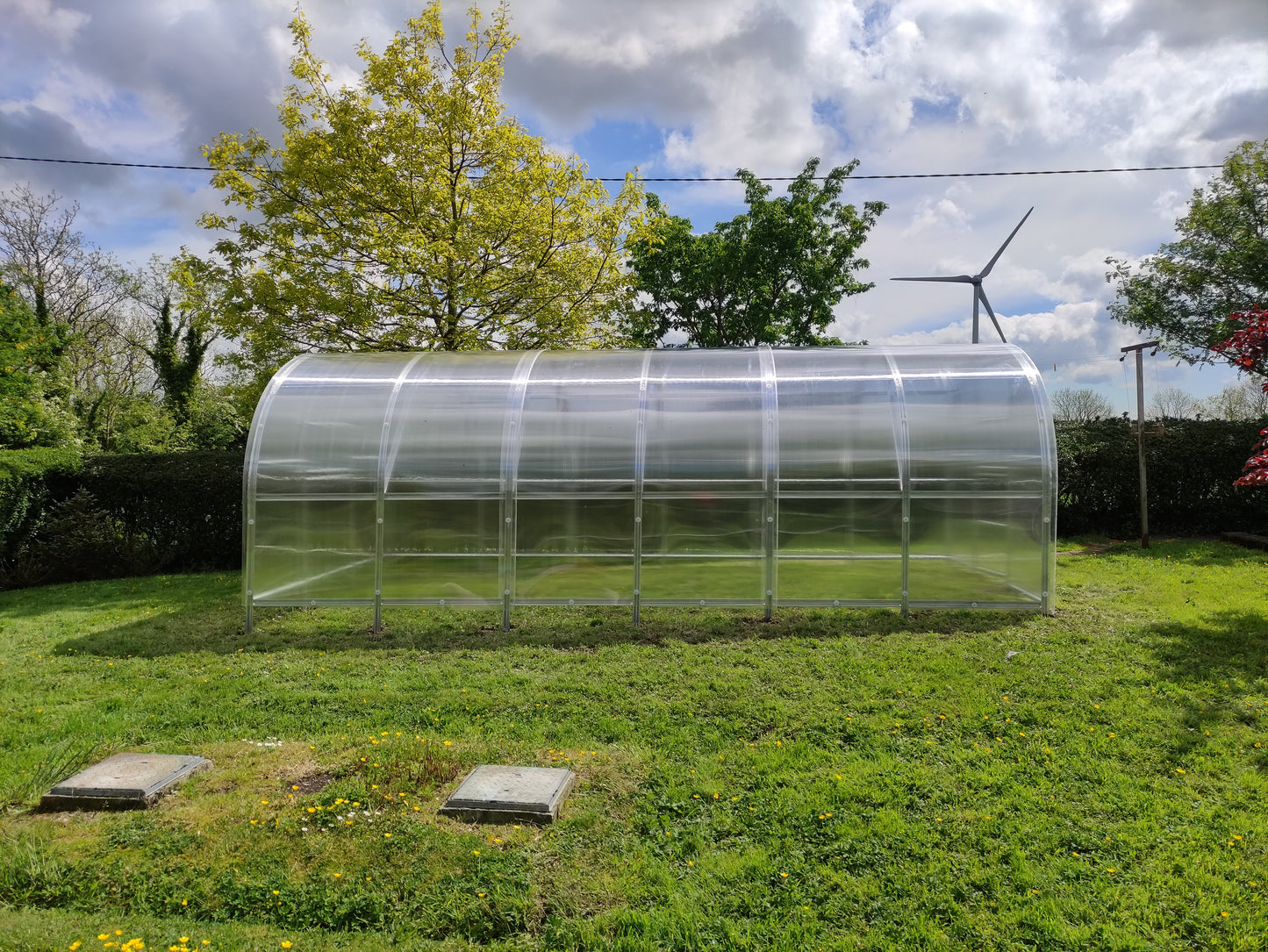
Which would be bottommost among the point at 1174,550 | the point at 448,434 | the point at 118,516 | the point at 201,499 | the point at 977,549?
the point at 1174,550

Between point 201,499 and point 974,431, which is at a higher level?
point 974,431

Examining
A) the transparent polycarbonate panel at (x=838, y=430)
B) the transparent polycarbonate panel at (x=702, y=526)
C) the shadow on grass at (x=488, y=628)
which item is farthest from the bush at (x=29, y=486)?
the transparent polycarbonate panel at (x=838, y=430)

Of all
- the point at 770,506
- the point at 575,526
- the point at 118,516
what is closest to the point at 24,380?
the point at 118,516

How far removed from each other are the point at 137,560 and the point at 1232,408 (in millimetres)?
48587

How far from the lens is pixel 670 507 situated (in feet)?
31.6

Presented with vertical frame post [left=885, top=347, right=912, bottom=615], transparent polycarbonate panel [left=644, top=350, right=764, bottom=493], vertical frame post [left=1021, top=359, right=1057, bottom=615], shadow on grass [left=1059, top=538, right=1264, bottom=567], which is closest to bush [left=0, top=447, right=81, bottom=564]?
transparent polycarbonate panel [left=644, top=350, right=764, bottom=493]

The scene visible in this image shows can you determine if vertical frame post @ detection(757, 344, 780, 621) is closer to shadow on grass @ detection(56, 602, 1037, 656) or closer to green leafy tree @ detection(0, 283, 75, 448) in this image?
shadow on grass @ detection(56, 602, 1037, 656)

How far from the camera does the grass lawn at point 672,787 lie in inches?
152

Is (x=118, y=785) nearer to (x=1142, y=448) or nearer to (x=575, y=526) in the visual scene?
(x=575, y=526)

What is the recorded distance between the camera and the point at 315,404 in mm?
10109

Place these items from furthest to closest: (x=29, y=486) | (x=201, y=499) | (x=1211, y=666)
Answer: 1. (x=201, y=499)
2. (x=29, y=486)
3. (x=1211, y=666)

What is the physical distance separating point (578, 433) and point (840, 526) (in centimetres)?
353

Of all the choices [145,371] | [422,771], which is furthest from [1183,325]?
[145,371]

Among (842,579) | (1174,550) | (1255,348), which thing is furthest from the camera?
(1174,550)
